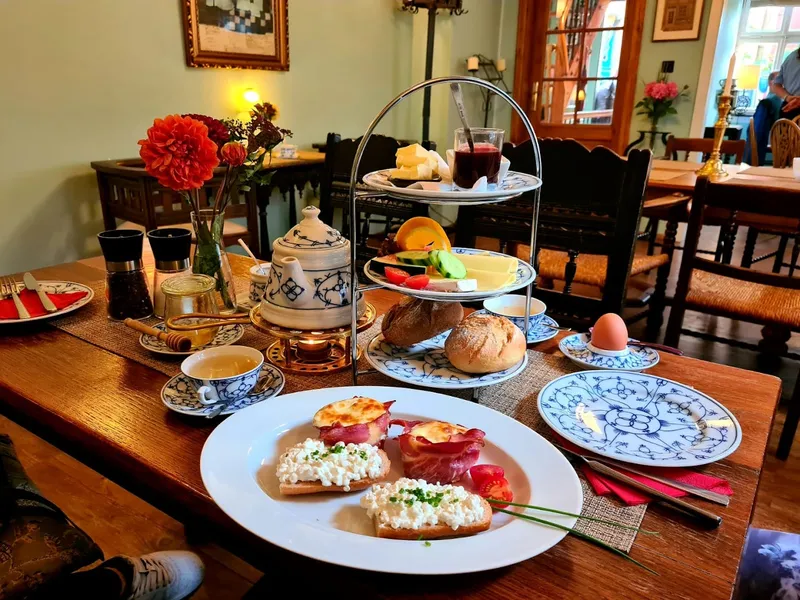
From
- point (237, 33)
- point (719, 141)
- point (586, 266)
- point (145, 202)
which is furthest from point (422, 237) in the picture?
point (237, 33)

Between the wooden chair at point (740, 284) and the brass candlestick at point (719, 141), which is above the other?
the brass candlestick at point (719, 141)

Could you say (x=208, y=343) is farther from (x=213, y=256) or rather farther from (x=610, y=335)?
(x=610, y=335)

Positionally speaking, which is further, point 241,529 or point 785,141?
point 785,141

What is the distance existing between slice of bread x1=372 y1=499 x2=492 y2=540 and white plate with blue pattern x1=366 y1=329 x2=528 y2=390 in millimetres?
275

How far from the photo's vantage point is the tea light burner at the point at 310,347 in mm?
942

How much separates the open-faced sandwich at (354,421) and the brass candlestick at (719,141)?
2566mm

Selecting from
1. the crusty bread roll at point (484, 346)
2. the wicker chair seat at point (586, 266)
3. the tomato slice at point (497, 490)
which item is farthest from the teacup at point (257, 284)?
the wicker chair seat at point (586, 266)

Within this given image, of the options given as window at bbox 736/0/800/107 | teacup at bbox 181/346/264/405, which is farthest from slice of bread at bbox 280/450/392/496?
window at bbox 736/0/800/107

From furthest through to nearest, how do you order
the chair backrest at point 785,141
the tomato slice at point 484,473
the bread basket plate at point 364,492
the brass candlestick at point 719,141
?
the chair backrest at point 785,141
the brass candlestick at point 719,141
the tomato slice at point 484,473
the bread basket plate at point 364,492

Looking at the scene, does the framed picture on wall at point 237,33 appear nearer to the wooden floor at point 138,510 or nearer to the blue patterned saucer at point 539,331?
the wooden floor at point 138,510

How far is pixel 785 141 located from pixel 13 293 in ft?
13.8

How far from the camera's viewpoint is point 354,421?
2.35 feet

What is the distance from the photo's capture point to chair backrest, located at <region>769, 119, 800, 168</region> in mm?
3590

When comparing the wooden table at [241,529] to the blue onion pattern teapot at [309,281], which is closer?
the wooden table at [241,529]
